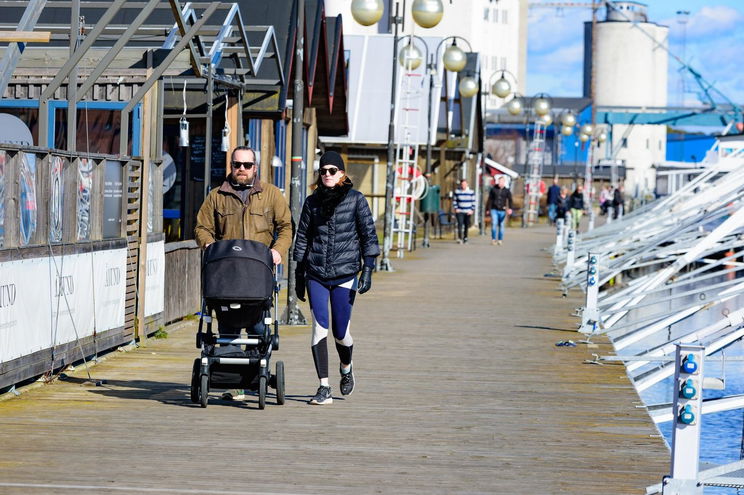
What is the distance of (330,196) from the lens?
10.4m

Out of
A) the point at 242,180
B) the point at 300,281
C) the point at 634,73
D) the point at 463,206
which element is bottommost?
the point at 463,206

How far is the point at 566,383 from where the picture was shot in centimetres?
1230

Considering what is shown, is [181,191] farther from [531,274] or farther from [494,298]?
[531,274]

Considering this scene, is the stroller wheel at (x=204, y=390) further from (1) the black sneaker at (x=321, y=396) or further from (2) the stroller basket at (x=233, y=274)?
(1) the black sneaker at (x=321, y=396)

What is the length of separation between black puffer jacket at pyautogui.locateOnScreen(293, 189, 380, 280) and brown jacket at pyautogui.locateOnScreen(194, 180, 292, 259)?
0.18 metres

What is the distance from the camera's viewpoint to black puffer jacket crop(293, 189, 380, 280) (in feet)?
34.0

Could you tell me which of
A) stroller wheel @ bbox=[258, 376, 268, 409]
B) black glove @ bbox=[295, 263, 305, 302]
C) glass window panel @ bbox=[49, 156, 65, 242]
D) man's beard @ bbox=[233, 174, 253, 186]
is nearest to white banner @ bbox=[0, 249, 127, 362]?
glass window panel @ bbox=[49, 156, 65, 242]

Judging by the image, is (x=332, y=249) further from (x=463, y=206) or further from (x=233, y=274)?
(x=463, y=206)

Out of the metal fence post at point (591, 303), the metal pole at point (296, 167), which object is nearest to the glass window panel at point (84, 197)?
the metal pole at point (296, 167)

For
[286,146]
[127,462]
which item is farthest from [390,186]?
[127,462]

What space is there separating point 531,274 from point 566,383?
15.7m

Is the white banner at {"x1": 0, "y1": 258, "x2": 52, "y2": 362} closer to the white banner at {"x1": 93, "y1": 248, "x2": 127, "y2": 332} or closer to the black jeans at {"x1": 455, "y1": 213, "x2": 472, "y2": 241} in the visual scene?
the white banner at {"x1": 93, "y1": 248, "x2": 127, "y2": 332}

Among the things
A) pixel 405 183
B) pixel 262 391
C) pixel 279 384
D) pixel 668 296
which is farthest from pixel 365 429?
pixel 405 183

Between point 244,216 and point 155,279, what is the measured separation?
461 cm
